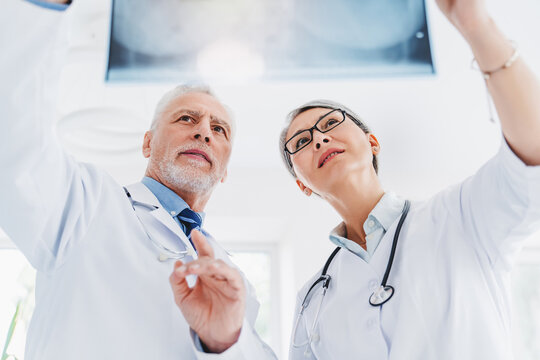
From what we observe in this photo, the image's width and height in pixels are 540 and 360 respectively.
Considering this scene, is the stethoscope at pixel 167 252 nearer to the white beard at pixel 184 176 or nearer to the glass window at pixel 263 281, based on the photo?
the white beard at pixel 184 176

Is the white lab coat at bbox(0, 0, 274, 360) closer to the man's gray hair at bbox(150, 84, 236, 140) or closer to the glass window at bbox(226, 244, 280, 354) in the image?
the man's gray hair at bbox(150, 84, 236, 140)

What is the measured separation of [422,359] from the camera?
41.9 inches

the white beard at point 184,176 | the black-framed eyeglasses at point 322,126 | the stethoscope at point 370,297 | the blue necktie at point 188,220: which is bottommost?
the stethoscope at point 370,297

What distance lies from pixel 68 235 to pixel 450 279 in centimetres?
93

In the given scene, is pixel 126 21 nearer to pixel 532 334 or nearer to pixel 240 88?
pixel 240 88

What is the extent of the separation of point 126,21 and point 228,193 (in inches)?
60.5

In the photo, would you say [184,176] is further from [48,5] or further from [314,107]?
[48,5]

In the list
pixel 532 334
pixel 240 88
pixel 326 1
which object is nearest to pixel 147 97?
pixel 240 88

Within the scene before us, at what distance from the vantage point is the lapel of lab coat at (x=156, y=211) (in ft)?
4.14

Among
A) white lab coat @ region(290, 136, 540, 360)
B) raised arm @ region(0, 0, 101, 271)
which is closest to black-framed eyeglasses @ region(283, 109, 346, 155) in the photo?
white lab coat @ region(290, 136, 540, 360)

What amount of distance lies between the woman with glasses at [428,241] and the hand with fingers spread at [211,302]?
400mm

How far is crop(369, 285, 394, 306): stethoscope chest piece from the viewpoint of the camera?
116cm

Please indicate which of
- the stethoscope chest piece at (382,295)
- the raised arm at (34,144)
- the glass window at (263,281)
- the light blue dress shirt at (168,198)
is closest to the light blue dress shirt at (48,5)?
the raised arm at (34,144)

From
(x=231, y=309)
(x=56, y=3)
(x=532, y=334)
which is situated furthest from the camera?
(x=532, y=334)
